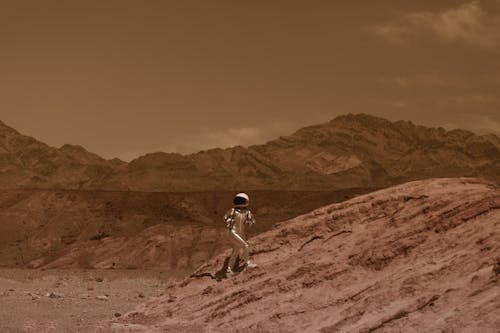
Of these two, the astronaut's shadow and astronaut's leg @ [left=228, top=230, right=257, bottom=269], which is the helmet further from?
the astronaut's shadow

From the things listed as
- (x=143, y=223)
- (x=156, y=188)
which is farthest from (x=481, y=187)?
(x=156, y=188)

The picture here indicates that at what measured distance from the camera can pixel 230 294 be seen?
1375 cm

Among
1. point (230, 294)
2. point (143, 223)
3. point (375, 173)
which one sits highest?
point (375, 173)

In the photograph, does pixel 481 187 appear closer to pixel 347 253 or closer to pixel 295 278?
pixel 347 253

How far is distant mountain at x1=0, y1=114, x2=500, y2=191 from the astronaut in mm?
116301

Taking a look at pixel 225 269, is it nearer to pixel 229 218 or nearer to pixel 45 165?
pixel 229 218

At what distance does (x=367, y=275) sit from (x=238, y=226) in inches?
129

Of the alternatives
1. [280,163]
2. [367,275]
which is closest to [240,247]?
[367,275]

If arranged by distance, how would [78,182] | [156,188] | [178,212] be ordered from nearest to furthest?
[178,212], [156,188], [78,182]

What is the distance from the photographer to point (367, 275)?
12.1m

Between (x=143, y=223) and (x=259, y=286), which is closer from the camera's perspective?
(x=259, y=286)

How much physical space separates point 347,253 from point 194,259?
46.6 m

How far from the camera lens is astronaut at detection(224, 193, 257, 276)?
47.5 ft

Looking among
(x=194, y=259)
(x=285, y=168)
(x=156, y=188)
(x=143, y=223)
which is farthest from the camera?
(x=285, y=168)
